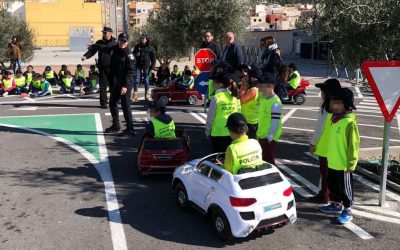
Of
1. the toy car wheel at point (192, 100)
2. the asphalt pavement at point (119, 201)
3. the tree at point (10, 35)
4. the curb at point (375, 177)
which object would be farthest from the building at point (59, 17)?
the curb at point (375, 177)

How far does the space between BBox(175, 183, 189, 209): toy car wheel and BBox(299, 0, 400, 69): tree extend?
394 cm

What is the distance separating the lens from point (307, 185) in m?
7.48

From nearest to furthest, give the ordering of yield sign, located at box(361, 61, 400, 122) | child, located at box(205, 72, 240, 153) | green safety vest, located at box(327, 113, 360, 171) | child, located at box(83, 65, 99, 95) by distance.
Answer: green safety vest, located at box(327, 113, 360, 171) < yield sign, located at box(361, 61, 400, 122) < child, located at box(205, 72, 240, 153) < child, located at box(83, 65, 99, 95)

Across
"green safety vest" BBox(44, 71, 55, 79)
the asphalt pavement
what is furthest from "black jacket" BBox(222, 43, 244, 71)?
"green safety vest" BBox(44, 71, 55, 79)

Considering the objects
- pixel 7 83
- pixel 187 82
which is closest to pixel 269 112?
pixel 187 82

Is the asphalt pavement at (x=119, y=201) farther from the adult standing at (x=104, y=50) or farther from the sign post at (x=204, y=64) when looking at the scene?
the adult standing at (x=104, y=50)

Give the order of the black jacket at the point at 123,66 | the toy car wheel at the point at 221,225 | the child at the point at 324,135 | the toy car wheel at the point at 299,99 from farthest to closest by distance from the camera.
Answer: the toy car wheel at the point at 299,99 < the black jacket at the point at 123,66 < the child at the point at 324,135 < the toy car wheel at the point at 221,225

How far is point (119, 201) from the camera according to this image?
22.1 ft

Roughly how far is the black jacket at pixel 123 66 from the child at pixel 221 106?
12.3ft

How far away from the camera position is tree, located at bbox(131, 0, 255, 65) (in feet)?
64.0

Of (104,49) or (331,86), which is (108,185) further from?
(104,49)

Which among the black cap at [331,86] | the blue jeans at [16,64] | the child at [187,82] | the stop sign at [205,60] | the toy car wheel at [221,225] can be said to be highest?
the stop sign at [205,60]

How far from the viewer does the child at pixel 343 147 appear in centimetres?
577

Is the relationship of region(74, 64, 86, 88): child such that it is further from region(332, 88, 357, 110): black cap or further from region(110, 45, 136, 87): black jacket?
region(332, 88, 357, 110): black cap
